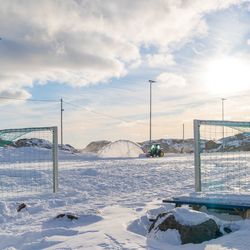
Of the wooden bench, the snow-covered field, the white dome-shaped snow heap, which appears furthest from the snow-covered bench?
the white dome-shaped snow heap

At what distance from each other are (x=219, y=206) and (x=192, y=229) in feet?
5.10

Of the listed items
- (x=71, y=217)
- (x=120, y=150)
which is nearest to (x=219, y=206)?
(x=71, y=217)

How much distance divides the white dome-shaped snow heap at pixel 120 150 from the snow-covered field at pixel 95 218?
87.4 feet

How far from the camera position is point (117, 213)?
864cm

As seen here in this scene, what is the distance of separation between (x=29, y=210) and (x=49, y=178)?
241 inches

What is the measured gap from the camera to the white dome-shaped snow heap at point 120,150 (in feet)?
136

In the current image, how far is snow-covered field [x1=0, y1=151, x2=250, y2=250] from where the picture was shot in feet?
19.4

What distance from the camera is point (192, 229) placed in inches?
232

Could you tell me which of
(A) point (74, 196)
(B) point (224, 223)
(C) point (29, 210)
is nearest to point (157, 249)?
(B) point (224, 223)

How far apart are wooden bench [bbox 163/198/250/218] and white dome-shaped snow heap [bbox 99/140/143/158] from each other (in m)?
33.0

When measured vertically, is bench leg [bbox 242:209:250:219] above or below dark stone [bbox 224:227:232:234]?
above

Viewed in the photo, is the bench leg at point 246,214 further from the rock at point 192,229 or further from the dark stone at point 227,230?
the rock at point 192,229

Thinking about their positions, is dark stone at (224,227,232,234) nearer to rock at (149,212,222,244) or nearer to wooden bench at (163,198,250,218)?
rock at (149,212,222,244)

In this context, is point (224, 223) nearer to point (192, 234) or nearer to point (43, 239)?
point (192, 234)
